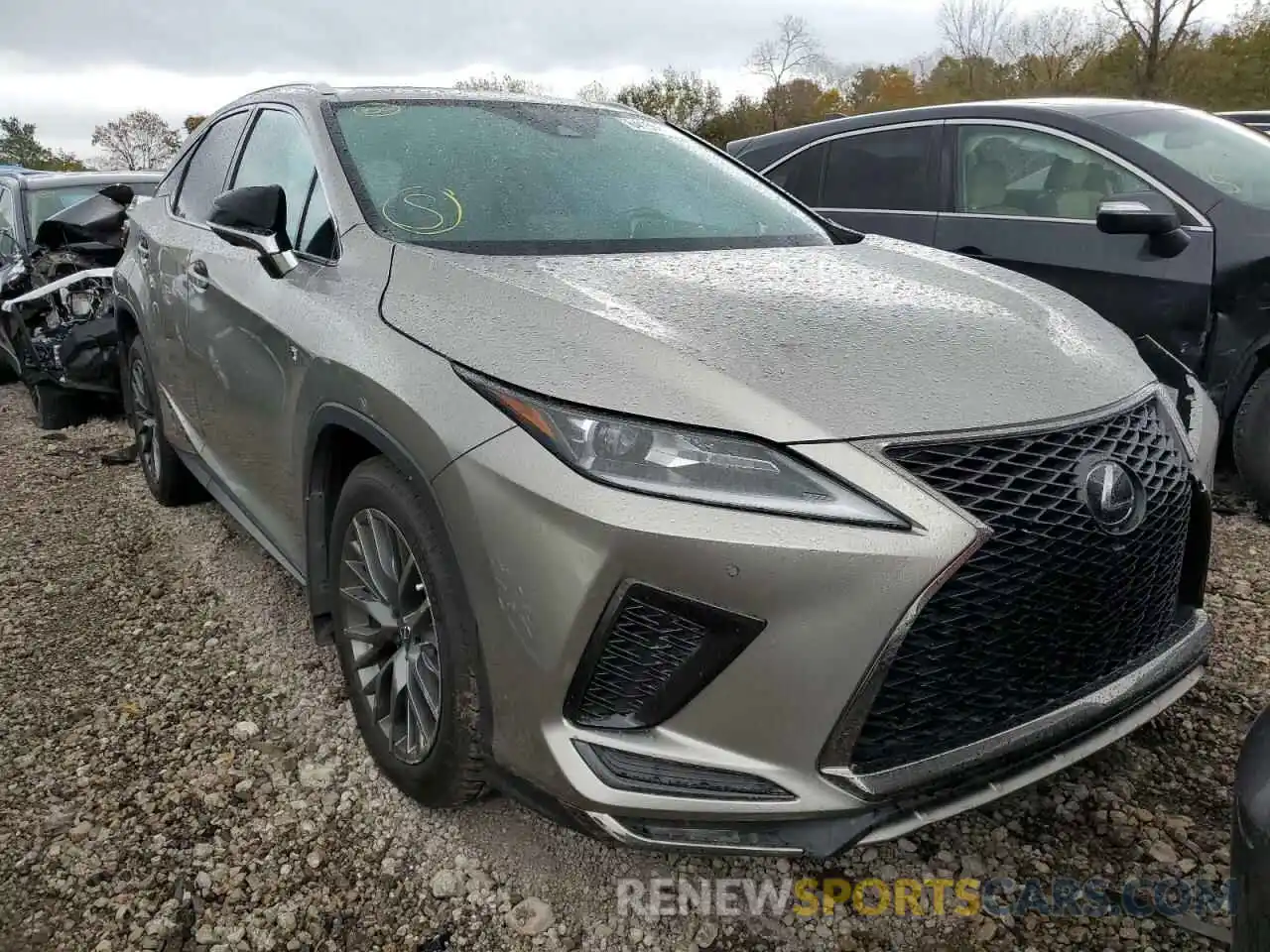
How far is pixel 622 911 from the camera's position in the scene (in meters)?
2.00

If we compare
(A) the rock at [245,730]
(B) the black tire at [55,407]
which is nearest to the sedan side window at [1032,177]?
(A) the rock at [245,730]

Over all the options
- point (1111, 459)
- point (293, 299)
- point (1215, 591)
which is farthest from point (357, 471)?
point (1215, 591)

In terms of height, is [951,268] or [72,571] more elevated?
[951,268]

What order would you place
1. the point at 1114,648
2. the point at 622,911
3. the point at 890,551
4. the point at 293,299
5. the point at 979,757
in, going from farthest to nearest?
the point at 293,299 < the point at 622,911 < the point at 1114,648 < the point at 979,757 < the point at 890,551

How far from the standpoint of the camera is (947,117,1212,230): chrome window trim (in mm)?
3754

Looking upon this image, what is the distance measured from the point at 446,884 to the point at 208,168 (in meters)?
2.85

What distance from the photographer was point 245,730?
8.67ft

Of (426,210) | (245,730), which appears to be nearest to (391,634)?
(245,730)

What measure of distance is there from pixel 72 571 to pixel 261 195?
2.04m

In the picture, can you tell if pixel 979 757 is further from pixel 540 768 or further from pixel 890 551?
pixel 540 768

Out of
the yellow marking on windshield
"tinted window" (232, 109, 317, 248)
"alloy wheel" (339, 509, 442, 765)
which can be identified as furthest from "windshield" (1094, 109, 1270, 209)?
"alloy wheel" (339, 509, 442, 765)

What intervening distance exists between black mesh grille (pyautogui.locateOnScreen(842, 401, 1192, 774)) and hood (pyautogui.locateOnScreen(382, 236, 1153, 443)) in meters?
0.08

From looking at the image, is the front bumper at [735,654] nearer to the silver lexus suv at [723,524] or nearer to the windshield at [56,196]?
the silver lexus suv at [723,524]

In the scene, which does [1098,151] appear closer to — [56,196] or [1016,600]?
[1016,600]
